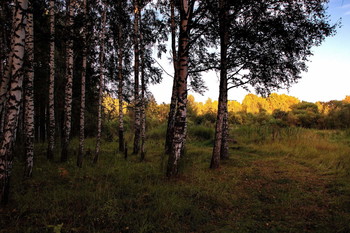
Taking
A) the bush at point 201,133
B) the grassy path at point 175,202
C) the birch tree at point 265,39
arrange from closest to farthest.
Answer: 1. the grassy path at point 175,202
2. the birch tree at point 265,39
3. the bush at point 201,133

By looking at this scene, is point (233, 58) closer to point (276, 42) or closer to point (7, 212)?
point (276, 42)

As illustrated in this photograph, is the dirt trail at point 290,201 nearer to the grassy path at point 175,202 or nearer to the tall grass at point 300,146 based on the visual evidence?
the grassy path at point 175,202

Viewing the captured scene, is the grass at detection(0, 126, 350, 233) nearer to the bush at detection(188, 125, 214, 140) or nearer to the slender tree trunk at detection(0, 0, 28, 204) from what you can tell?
the slender tree trunk at detection(0, 0, 28, 204)

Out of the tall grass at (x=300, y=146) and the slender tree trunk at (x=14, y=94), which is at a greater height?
the slender tree trunk at (x=14, y=94)

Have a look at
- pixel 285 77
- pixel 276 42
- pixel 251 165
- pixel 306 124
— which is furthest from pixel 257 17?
pixel 306 124

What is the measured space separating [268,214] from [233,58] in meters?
5.65

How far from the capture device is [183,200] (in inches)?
175

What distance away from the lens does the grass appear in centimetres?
350

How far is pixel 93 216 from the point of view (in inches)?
142

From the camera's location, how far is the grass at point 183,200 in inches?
138

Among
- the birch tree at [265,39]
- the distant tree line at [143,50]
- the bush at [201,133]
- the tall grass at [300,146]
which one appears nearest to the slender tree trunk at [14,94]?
the distant tree line at [143,50]

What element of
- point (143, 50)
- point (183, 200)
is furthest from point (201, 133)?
point (183, 200)

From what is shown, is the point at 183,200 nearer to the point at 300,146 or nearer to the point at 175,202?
the point at 175,202

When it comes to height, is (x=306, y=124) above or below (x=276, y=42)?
below
